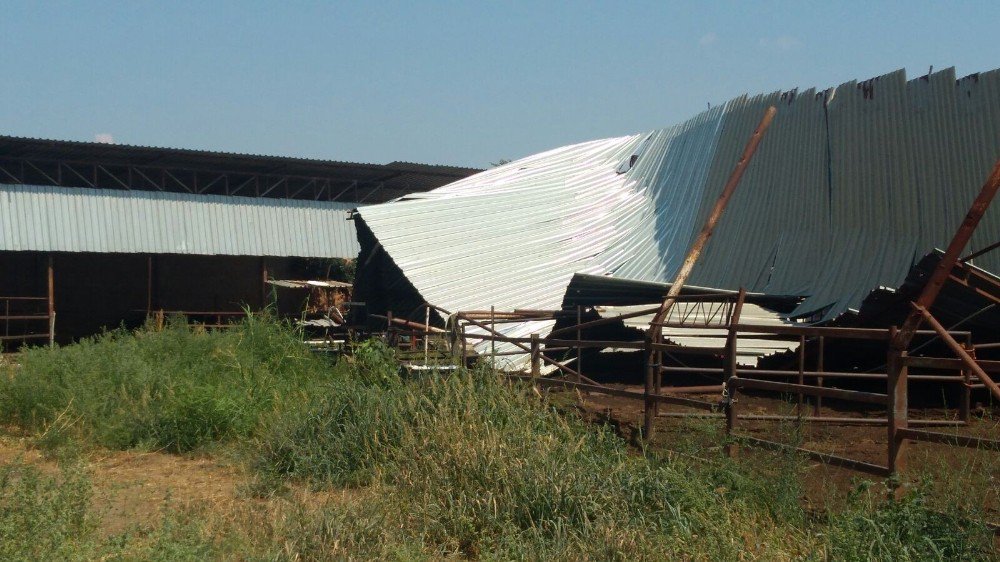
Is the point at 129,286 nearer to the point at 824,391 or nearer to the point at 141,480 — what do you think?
the point at 141,480

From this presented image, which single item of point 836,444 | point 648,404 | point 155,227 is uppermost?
point 155,227

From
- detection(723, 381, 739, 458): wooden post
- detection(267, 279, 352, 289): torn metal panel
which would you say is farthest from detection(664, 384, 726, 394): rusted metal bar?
detection(267, 279, 352, 289): torn metal panel

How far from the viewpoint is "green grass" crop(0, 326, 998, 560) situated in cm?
629

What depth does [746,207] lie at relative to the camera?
19250 millimetres

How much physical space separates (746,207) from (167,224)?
17480 mm

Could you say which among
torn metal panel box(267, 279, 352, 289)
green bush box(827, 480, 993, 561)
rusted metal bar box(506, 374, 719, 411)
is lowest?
green bush box(827, 480, 993, 561)

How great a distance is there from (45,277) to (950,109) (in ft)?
82.2

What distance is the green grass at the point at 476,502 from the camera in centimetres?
629

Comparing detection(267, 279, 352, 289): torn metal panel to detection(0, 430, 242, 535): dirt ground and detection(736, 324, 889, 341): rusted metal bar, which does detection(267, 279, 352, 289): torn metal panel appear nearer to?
detection(0, 430, 242, 535): dirt ground

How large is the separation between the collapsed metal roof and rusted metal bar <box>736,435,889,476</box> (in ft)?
25.7

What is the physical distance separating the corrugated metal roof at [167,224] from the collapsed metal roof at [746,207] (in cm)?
730

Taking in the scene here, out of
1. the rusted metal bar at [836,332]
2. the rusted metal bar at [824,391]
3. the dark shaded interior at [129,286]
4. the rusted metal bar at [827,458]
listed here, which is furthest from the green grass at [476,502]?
the dark shaded interior at [129,286]

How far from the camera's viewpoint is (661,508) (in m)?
7.03

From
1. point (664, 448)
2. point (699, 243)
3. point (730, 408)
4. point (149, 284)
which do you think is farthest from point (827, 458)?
point (149, 284)
